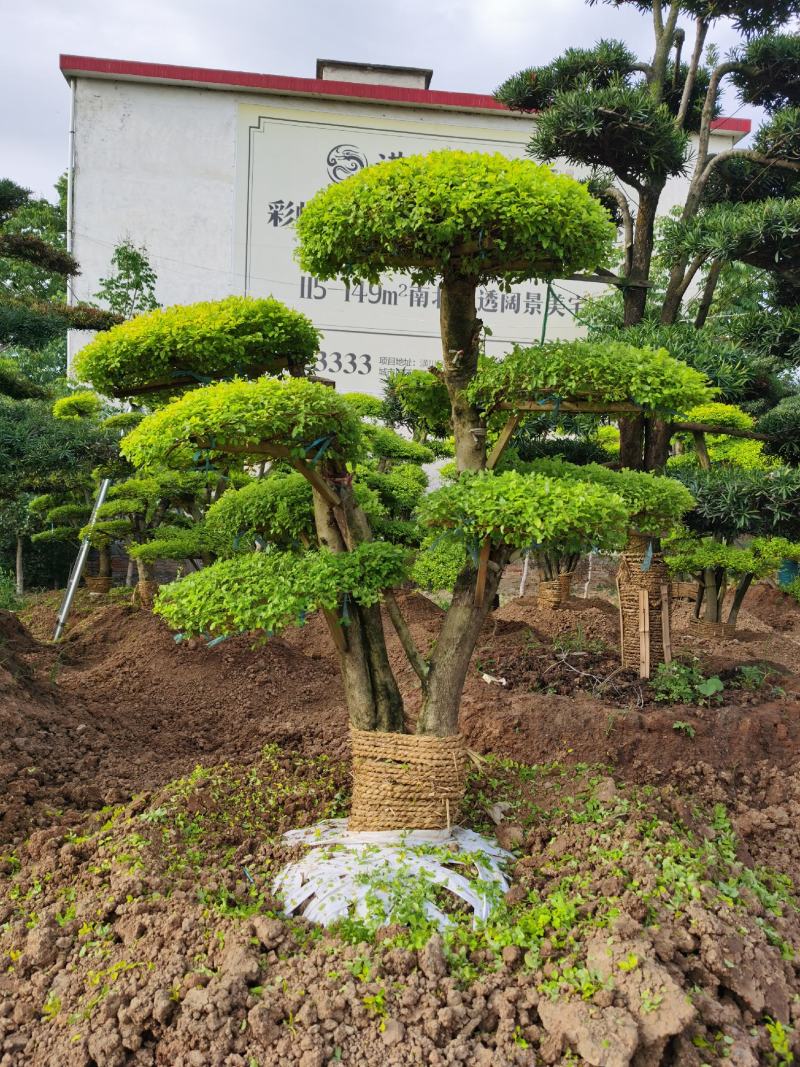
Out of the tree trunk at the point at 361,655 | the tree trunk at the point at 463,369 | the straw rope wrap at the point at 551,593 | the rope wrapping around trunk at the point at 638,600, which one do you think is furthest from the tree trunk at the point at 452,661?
the straw rope wrap at the point at 551,593

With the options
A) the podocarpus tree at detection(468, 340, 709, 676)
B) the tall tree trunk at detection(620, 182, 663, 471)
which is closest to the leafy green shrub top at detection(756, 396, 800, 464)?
the tall tree trunk at detection(620, 182, 663, 471)

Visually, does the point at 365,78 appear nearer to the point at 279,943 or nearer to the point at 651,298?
the point at 651,298

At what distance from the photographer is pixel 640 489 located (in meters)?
3.91

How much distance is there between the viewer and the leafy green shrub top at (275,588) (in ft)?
10.3

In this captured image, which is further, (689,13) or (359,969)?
(689,13)

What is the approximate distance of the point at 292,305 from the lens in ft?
41.2

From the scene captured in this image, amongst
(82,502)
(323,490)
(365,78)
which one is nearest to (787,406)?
(323,490)

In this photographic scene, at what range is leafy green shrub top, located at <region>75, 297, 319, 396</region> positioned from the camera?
347 cm

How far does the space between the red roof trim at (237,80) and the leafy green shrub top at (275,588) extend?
11.1 m

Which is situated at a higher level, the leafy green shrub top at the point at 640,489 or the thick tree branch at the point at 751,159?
the thick tree branch at the point at 751,159

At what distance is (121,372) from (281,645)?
3.72 metres

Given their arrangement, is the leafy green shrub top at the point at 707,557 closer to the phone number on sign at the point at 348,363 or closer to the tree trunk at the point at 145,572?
the tree trunk at the point at 145,572

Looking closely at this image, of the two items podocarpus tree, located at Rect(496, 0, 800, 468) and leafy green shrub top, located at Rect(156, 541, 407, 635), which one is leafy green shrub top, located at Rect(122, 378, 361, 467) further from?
podocarpus tree, located at Rect(496, 0, 800, 468)

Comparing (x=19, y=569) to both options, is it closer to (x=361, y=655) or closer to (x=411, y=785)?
(x=361, y=655)
